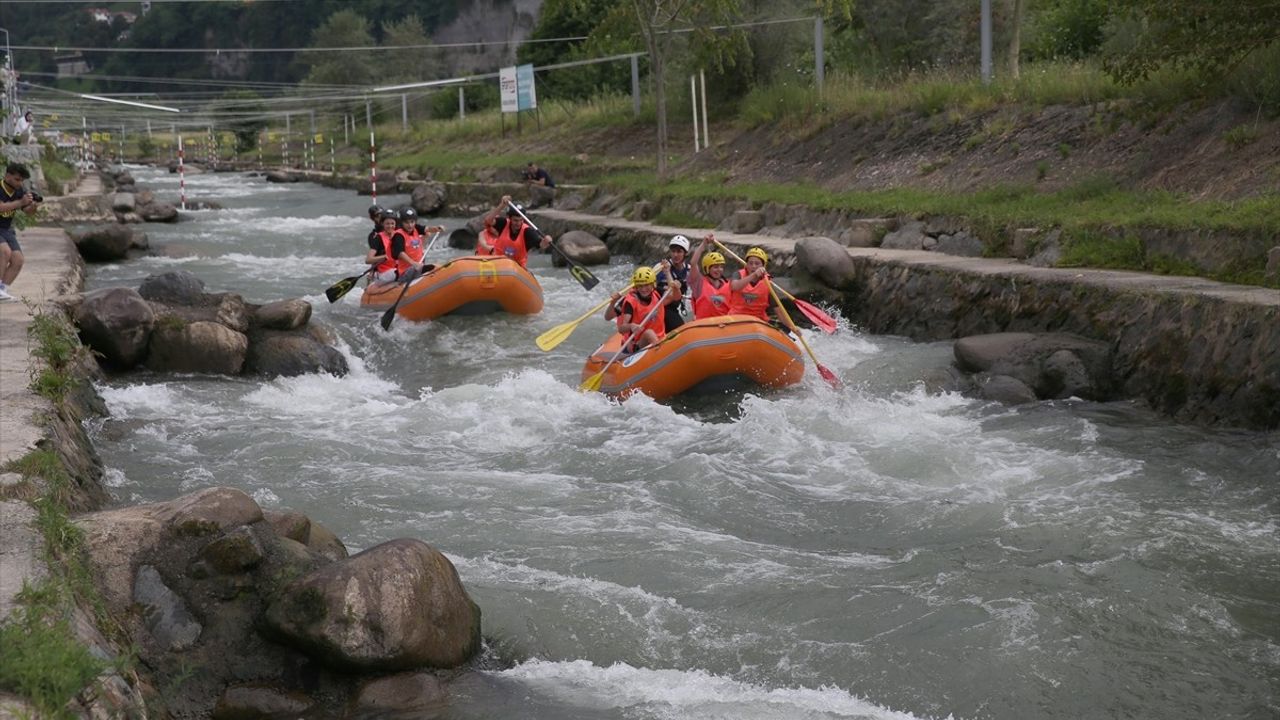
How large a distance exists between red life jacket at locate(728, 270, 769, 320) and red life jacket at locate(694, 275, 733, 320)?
54mm

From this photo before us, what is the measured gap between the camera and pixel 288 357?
12117 mm

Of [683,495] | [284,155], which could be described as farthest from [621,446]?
[284,155]

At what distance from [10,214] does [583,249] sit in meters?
9.06

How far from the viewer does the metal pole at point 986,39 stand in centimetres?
1816

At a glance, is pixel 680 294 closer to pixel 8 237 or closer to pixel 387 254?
pixel 387 254

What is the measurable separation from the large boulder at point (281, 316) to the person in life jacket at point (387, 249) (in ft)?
9.67

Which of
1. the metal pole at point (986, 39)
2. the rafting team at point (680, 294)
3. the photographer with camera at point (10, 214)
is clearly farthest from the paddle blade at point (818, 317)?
the metal pole at point (986, 39)

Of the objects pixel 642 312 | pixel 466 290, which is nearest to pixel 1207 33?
pixel 642 312

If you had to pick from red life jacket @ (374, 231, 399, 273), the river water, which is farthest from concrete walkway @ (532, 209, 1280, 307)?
red life jacket @ (374, 231, 399, 273)

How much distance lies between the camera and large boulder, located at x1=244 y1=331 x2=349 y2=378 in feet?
39.3

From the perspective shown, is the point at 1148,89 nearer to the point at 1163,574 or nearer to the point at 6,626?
the point at 1163,574

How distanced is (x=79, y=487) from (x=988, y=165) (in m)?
11.7

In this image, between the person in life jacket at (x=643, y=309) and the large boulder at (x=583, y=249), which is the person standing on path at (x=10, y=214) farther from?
the large boulder at (x=583, y=249)

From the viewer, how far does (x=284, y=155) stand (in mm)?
55250
